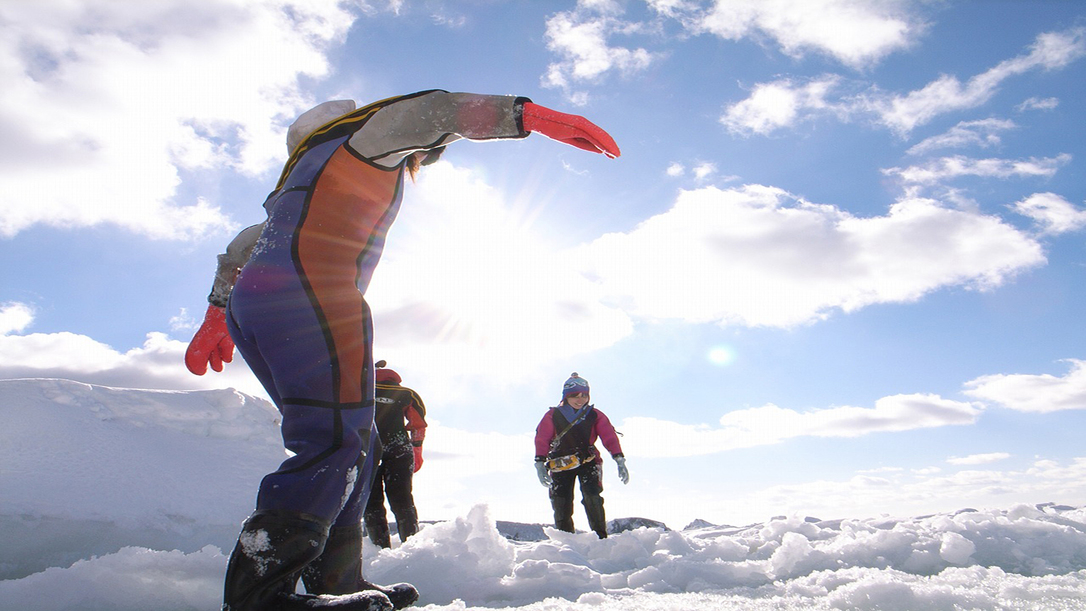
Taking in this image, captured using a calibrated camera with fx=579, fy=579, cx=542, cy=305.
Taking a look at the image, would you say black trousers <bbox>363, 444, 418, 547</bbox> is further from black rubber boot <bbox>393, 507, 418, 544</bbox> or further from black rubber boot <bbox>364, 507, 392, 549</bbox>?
black rubber boot <bbox>364, 507, 392, 549</bbox>

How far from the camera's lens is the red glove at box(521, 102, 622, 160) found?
4.59 feet

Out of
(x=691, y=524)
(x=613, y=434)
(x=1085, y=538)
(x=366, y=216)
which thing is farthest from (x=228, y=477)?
(x=691, y=524)

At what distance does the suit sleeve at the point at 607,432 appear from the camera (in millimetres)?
6629

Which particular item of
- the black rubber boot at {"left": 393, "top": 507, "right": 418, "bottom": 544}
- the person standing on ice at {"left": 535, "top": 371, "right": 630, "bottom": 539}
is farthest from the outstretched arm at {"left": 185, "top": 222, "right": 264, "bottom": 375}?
the person standing on ice at {"left": 535, "top": 371, "right": 630, "bottom": 539}

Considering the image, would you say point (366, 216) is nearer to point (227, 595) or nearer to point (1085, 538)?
point (227, 595)

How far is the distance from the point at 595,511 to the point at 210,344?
5123 millimetres

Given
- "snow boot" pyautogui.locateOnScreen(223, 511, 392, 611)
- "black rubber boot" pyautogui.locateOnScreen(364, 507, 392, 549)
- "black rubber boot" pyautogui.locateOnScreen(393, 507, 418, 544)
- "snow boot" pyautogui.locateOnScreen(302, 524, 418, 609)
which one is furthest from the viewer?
"black rubber boot" pyautogui.locateOnScreen(393, 507, 418, 544)

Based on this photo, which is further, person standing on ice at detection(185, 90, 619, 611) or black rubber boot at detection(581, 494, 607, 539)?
black rubber boot at detection(581, 494, 607, 539)

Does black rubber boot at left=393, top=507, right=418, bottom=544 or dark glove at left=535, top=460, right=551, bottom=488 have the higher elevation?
dark glove at left=535, top=460, right=551, bottom=488

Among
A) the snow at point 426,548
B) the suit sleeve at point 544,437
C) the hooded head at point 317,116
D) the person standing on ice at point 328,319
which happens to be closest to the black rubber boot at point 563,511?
the suit sleeve at point 544,437

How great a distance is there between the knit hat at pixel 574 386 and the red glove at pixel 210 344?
16.5 feet

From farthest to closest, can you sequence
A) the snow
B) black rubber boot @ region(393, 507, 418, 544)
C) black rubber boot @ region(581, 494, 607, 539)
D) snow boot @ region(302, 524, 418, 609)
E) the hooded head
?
black rubber boot @ region(581, 494, 607, 539) → black rubber boot @ region(393, 507, 418, 544) → the snow → the hooded head → snow boot @ region(302, 524, 418, 609)

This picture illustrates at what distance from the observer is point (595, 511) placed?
20.2 feet

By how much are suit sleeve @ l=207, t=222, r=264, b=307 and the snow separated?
1170 mm
